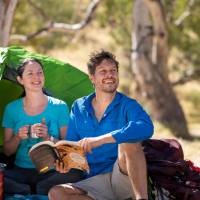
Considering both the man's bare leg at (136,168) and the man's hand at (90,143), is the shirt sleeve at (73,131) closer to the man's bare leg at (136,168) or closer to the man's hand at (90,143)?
the man's hand at (90,143)

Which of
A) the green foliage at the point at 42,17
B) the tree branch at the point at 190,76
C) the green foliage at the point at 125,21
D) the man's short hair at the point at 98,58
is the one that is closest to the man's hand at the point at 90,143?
the man's short hair at the point at 98,58

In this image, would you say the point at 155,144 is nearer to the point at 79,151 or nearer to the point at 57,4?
the point at 79,151

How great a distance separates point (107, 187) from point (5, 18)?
3778 millimetres

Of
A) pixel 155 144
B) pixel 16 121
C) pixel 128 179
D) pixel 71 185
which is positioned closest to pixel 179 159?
pixel 155 144

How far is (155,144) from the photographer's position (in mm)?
4562

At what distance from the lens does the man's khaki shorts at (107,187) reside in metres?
4.12

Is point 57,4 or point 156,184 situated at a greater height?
point 57,4

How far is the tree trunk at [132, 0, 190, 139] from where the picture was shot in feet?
38.1

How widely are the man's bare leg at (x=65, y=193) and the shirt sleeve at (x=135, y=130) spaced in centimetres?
49

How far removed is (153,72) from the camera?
11.6 m

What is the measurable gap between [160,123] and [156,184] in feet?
23.7

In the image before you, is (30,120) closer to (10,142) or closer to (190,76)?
(10,142)

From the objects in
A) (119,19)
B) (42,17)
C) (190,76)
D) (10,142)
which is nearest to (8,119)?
(10,142)

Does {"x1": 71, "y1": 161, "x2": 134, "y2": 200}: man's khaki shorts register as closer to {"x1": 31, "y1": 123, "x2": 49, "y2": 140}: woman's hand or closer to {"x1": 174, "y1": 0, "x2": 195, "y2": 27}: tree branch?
{"x1": 31, "y1": 123, "x2": 49, "y2": 140}: woman's hand
